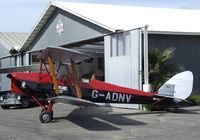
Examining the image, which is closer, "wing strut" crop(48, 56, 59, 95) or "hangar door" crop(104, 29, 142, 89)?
"wing strut" crop(48, 56, 59, 95)


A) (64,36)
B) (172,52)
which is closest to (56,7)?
(64,36)

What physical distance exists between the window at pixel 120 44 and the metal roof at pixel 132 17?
50 centimetres

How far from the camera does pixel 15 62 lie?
114 feet

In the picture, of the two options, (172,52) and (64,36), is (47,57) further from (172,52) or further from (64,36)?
(64,36)

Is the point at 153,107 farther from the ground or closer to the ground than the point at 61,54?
closer to the ground

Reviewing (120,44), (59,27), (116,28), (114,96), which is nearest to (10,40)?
(59,27)

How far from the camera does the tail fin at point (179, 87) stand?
1564cm

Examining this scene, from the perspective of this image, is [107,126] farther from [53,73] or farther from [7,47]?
[7,47]

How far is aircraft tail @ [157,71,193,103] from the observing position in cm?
1564

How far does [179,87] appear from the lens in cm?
1569

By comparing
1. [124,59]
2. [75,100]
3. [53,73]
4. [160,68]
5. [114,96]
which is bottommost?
[114,96]

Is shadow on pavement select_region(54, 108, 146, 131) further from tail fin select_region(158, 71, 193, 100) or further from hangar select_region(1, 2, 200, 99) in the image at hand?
hangar select_region(1, 2, 200, 99)

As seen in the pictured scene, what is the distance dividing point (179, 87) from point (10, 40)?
25327 millimetres

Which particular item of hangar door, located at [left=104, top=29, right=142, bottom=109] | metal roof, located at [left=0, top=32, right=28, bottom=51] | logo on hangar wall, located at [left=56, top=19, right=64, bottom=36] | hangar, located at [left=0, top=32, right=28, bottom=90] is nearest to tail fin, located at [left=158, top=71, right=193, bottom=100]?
hangar door, located at [left=104, top=29, right=142, bottom=109]
